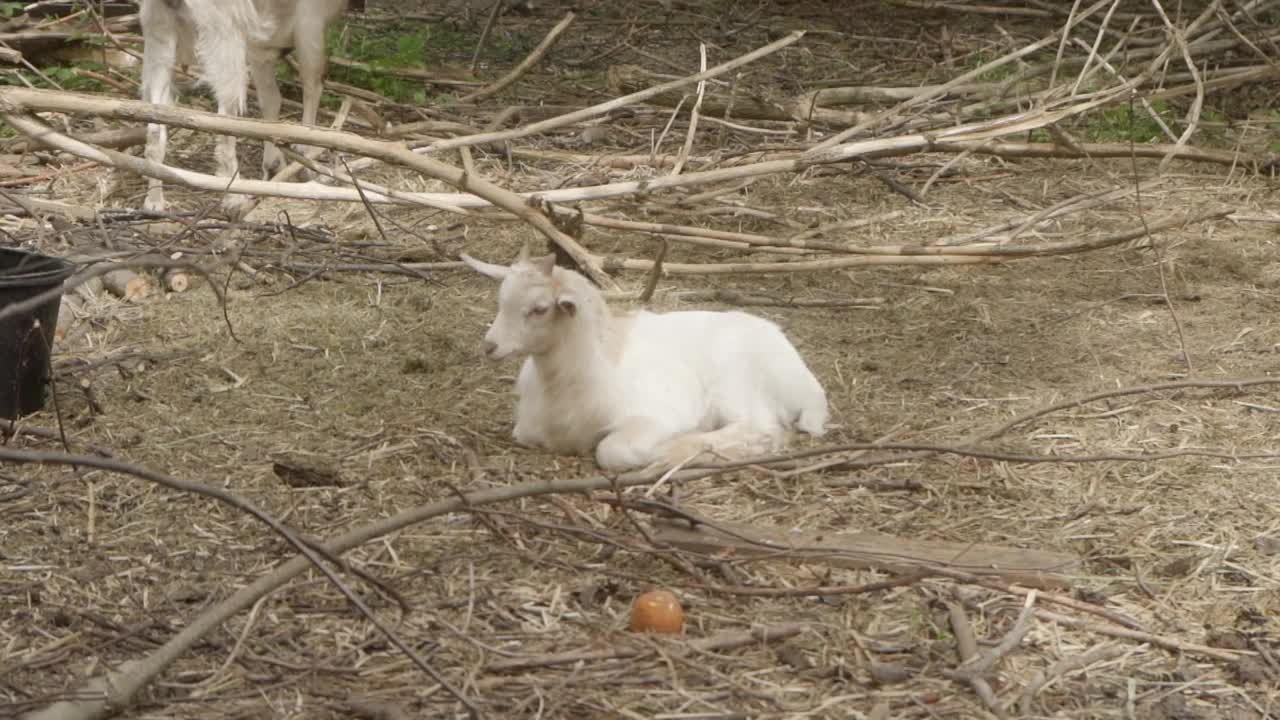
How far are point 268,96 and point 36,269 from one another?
10.9 feet

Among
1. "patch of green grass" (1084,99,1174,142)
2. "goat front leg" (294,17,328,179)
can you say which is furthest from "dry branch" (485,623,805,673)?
"patch of green grass" (1084,99,1174,142)

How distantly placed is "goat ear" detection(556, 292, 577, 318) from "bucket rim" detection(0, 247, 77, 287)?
1621 mm

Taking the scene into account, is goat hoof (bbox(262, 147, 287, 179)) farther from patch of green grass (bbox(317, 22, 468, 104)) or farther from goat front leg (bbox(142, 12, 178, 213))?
patch of green grass (bbox(317, 22, 468, 104))

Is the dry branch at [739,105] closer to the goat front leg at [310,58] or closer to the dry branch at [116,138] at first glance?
Result: the goat front leg at [310,58]

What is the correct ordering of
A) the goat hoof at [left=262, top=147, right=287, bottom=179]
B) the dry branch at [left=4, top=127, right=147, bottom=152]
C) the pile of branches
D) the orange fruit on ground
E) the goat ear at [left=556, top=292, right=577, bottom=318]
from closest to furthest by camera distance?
the orange fruit on ground → the goat ear at [left=556, top=292, right=577, bottom=318] → the pile of branches → the dry branch at [left=4, top=127, right=147, bottom=152] → the goat hoof at [left=262, top=147, right=287, bottom=179]

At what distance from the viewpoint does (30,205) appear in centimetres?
701

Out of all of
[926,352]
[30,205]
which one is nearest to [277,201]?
[30,205]

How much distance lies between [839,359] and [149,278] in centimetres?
294

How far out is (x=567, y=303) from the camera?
15.8ft

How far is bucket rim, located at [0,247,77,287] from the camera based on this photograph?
5.08 m

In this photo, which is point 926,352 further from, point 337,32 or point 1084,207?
point 337,32

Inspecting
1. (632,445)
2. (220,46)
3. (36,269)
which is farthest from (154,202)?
(632,445)

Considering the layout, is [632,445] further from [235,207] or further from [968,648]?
[235,207]

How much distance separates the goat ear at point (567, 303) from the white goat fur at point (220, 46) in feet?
10.4
